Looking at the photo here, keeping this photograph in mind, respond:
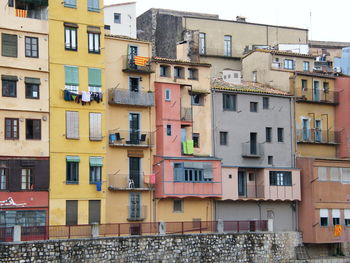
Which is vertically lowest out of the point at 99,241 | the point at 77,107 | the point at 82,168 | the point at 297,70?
the point at 99,241

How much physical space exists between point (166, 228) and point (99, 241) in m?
6.51

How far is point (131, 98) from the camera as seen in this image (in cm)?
5697

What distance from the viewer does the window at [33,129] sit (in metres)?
52.2

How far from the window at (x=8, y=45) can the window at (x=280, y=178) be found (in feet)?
71.8

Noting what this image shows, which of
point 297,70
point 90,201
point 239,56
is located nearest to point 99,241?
point 90,201

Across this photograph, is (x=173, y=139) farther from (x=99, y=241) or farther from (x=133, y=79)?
(x=99, y=241)

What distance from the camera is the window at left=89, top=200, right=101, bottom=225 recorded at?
53.8 metres

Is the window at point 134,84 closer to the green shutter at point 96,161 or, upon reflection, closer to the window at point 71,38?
the window at point 71,38

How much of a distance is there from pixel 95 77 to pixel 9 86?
5.97m

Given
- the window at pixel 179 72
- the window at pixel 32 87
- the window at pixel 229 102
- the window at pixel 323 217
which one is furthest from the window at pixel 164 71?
the window at pixel 323 217

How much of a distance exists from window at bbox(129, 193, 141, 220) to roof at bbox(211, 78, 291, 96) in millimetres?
10497

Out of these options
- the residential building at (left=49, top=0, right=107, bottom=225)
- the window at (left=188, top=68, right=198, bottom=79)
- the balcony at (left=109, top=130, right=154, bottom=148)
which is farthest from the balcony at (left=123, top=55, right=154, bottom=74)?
the window at (left=188, top=68, right=198, bottom=79)

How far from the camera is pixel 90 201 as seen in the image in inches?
2122

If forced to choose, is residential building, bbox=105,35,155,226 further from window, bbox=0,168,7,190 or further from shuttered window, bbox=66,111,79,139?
window, bbox=0,168,7,190
